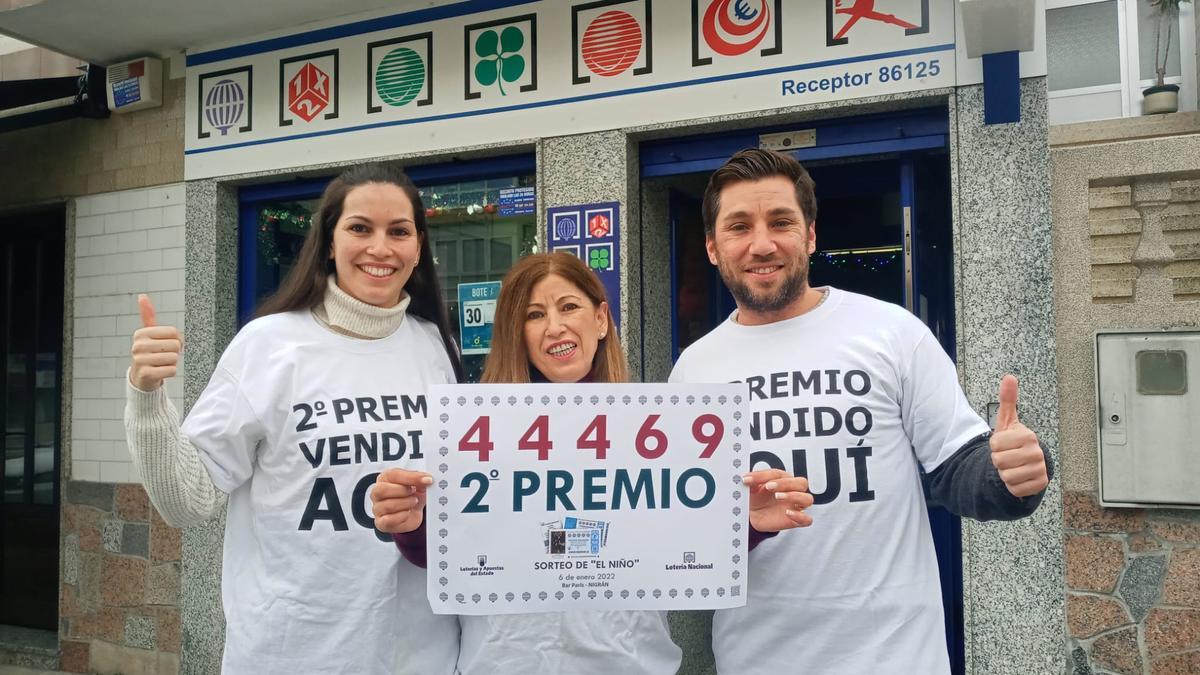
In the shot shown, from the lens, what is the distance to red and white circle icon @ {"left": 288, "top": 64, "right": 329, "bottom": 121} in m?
5.25

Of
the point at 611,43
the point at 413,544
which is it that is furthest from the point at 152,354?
the point at 611,43

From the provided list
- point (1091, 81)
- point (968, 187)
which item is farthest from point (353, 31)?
point (1091, 81)

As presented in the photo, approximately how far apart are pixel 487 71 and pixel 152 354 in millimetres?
3194

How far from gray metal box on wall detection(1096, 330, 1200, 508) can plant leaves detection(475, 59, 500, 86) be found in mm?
3184

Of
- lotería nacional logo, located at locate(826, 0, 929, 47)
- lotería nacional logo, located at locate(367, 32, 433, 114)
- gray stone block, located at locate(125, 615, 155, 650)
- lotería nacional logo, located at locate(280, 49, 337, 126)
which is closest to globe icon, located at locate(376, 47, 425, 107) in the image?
lotería nacional logo, located at locate(367, 32, 433, 114)

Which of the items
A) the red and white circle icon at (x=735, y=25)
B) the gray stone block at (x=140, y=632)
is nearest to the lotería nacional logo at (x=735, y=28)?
the red and white circle icon at (x=735, y=25)

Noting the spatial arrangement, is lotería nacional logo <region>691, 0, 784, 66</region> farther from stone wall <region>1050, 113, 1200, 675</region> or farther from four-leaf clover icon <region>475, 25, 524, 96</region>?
stone wall <region>1050, 113, 1200, 675</region>

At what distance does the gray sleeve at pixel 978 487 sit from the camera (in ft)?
6.40

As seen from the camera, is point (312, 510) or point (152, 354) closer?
point (152, 354)

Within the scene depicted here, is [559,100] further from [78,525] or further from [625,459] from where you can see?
[78,525]

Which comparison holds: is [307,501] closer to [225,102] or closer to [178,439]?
[178,439]

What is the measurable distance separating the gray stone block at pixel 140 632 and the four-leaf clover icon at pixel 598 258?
→ 3632mm

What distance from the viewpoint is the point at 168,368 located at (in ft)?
6.72

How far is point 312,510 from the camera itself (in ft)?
7.45
